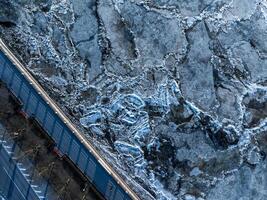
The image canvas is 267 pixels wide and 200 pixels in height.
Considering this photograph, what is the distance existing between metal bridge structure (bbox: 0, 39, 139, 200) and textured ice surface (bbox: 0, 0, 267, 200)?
0.69 ft

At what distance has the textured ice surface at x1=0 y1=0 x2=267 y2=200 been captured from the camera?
8.55m

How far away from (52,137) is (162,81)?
8.79 ft

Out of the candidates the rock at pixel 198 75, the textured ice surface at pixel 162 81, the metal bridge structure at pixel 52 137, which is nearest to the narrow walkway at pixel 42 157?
the metal bridge structure at pixel 52 137

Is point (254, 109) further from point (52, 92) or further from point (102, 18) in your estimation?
point (52, 92)

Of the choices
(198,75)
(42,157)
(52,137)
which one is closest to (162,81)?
(198,75)

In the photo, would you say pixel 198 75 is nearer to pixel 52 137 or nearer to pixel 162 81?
pixel 162 81

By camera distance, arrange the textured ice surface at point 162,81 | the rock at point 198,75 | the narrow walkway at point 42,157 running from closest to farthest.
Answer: the narrow walkway at point 42,157
the textured ice surface at point 162,81
the rock at point 198,75

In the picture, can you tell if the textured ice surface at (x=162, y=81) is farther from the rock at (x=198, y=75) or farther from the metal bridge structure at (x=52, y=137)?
the metal bridge structure at (x=52, y=137)

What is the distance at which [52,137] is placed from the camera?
860 centimetres

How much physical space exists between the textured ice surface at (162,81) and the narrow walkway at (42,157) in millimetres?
765

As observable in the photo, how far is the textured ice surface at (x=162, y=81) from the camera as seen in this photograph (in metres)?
8.55

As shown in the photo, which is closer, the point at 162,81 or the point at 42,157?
the point at 42,157

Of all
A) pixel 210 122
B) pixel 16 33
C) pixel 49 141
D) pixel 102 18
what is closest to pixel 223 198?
pixel 210 122

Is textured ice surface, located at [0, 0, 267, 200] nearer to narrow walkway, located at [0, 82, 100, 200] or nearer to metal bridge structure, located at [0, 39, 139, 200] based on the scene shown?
metal bridge structure, located at [0, 39, 139, 200]
